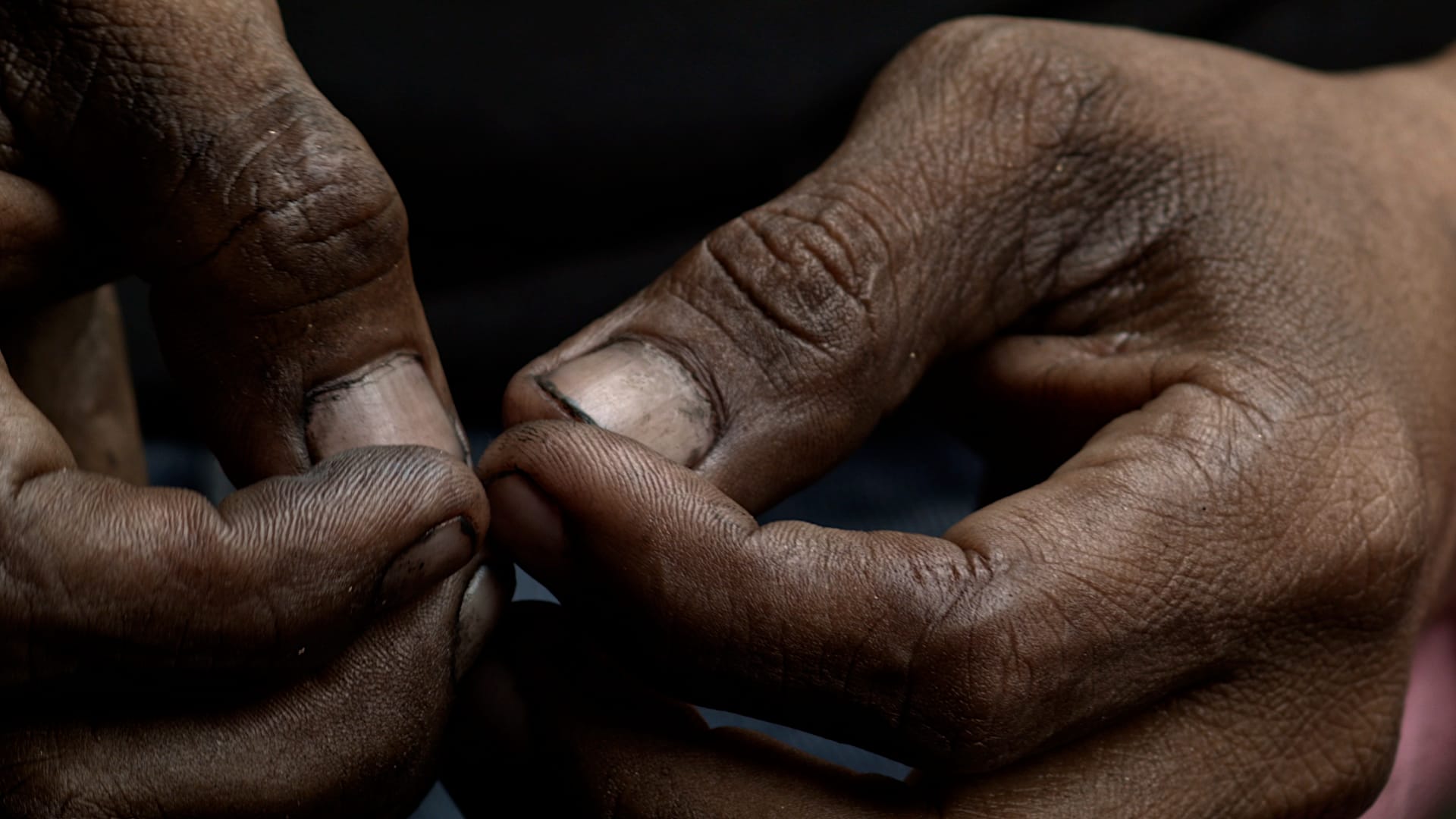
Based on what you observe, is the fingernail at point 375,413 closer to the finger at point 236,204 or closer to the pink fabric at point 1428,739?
the finger at point 236,204

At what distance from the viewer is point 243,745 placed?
83 cm

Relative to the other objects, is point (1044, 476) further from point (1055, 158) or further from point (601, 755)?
point (601, 755)

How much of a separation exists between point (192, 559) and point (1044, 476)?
0.83m

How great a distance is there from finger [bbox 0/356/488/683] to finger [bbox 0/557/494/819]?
45 millimetres

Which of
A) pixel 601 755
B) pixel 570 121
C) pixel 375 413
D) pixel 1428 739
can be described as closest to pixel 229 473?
pixel 375 413

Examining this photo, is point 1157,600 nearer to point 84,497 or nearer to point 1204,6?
point 84,497

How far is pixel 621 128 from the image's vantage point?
4.91 feet

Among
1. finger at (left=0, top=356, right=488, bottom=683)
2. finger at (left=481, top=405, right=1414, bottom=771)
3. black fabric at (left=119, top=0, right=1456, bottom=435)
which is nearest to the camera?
finger at (left=0, top=356, right=488, bottom=683)

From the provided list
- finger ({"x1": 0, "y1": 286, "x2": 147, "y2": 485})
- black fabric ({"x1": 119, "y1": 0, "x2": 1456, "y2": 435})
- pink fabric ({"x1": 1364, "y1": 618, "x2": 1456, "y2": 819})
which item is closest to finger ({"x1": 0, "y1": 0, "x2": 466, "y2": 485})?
finger ({"x1": 0, "y1": 286, "x2": 147, "y2": 485})

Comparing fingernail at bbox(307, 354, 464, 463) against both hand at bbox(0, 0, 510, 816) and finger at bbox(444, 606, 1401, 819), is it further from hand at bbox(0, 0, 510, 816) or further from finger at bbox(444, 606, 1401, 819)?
finger at bbox(444, 606, 1401, 819)

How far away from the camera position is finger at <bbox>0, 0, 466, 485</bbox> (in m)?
0.90

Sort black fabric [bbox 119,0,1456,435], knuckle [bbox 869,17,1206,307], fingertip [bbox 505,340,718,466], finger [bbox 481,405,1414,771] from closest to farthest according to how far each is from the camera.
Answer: finger [bbox 481,405,1414,771] → fingertip [bbox 505,340,718,466] → knuckle [bbox 869,17,1206,307] → black fabric [bbox 119,0,1456,435]

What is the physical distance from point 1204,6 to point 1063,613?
112 centimetres

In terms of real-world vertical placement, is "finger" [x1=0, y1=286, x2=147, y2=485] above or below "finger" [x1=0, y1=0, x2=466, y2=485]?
below
